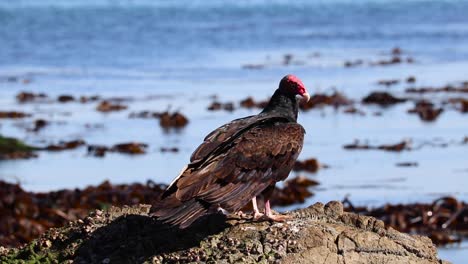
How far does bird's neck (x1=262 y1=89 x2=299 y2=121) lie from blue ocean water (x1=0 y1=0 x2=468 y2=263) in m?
3.79

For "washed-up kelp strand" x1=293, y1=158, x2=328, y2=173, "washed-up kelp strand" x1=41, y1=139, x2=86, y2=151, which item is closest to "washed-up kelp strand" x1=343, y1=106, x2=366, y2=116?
"washed-up kelp strand" x1=41, y1=139, x2=86, y2=151

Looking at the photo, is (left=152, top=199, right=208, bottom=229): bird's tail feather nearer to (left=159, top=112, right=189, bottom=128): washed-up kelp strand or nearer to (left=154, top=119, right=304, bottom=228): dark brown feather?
(left=154, top=119, right=304, bottom=228): dark brown feather

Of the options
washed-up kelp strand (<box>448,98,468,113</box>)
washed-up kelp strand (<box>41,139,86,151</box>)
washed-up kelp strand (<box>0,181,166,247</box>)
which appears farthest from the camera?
washed-up kelp strand (<box>448,98,468,113</box>)

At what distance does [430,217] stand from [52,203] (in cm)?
388

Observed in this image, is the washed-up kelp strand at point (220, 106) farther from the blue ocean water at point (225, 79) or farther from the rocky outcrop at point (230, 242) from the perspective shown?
A: the rocky outcrop at point (230, 242)

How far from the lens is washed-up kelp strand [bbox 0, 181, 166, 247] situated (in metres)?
10.9

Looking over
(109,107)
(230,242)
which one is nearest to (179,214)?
(230,242)

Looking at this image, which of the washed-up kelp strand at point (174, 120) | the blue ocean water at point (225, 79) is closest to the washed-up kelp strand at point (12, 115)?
the blue ocean water at point (225, 79)

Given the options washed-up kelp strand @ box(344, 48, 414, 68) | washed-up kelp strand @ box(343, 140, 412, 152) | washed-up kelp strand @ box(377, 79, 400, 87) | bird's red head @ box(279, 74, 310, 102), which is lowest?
washed-up kelp strand @ box(343, 140, 412, 152)

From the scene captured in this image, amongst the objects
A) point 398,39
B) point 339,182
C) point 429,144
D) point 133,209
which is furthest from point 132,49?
point 133,209

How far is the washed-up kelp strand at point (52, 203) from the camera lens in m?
10.9

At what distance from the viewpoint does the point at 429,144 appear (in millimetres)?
16000

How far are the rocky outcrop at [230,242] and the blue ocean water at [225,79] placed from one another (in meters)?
4.61

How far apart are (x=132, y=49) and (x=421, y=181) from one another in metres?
23.7
